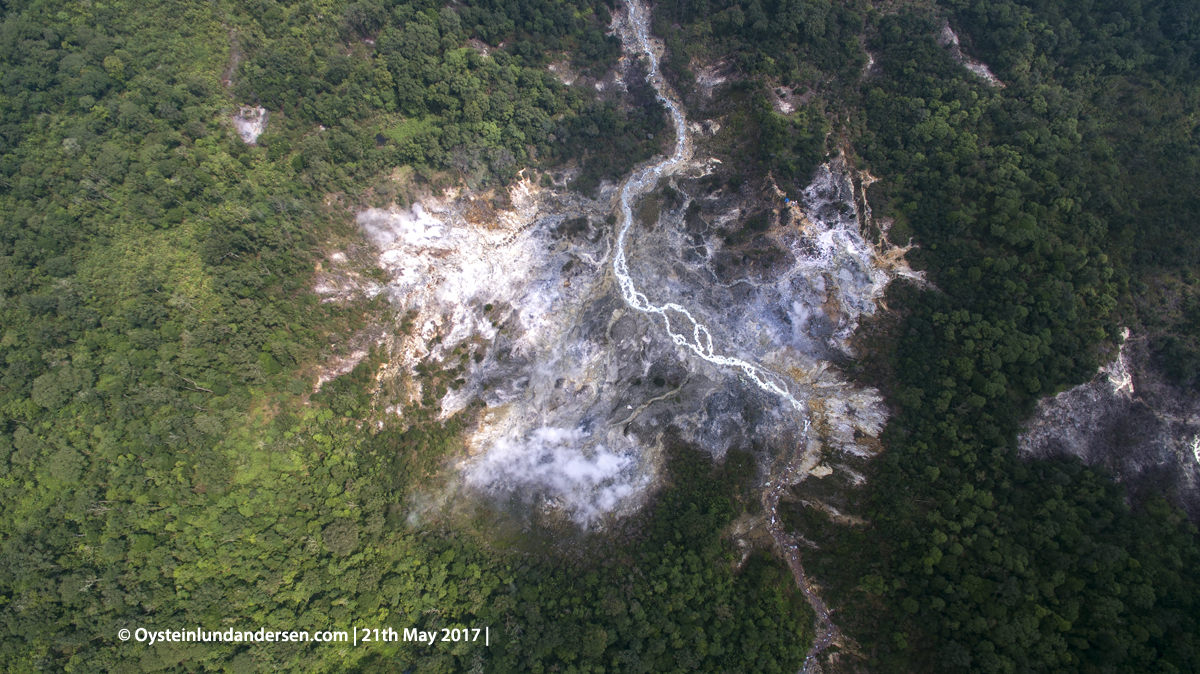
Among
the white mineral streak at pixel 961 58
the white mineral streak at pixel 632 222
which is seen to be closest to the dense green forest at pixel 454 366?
the white mineral streak at pixel 961 58

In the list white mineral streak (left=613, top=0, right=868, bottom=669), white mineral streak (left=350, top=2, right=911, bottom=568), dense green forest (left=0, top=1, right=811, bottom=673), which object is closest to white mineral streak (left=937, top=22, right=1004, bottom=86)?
white mineral streak (left=350, top=2, right=911, bottom=568)

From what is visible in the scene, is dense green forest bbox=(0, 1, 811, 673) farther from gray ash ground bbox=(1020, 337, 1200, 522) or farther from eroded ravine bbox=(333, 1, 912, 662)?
gray ash ground bbox=(1020, 337, 1200, 522)

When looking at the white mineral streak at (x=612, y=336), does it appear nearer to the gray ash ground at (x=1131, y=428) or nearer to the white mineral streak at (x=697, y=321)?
the white mineral streak at (x=697, y=321)

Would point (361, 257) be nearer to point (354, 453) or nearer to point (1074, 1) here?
point (354, 453)

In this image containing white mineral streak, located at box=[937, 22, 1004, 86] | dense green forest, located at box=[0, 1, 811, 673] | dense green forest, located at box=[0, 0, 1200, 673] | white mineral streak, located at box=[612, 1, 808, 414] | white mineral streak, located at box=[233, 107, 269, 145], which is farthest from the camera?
white mineral streak, located at box=[612, 1, 808, 414]

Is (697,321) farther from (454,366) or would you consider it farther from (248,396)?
(248,396)

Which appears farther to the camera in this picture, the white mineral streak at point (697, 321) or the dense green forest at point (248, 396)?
the white mineral streak at point (697, 321)
